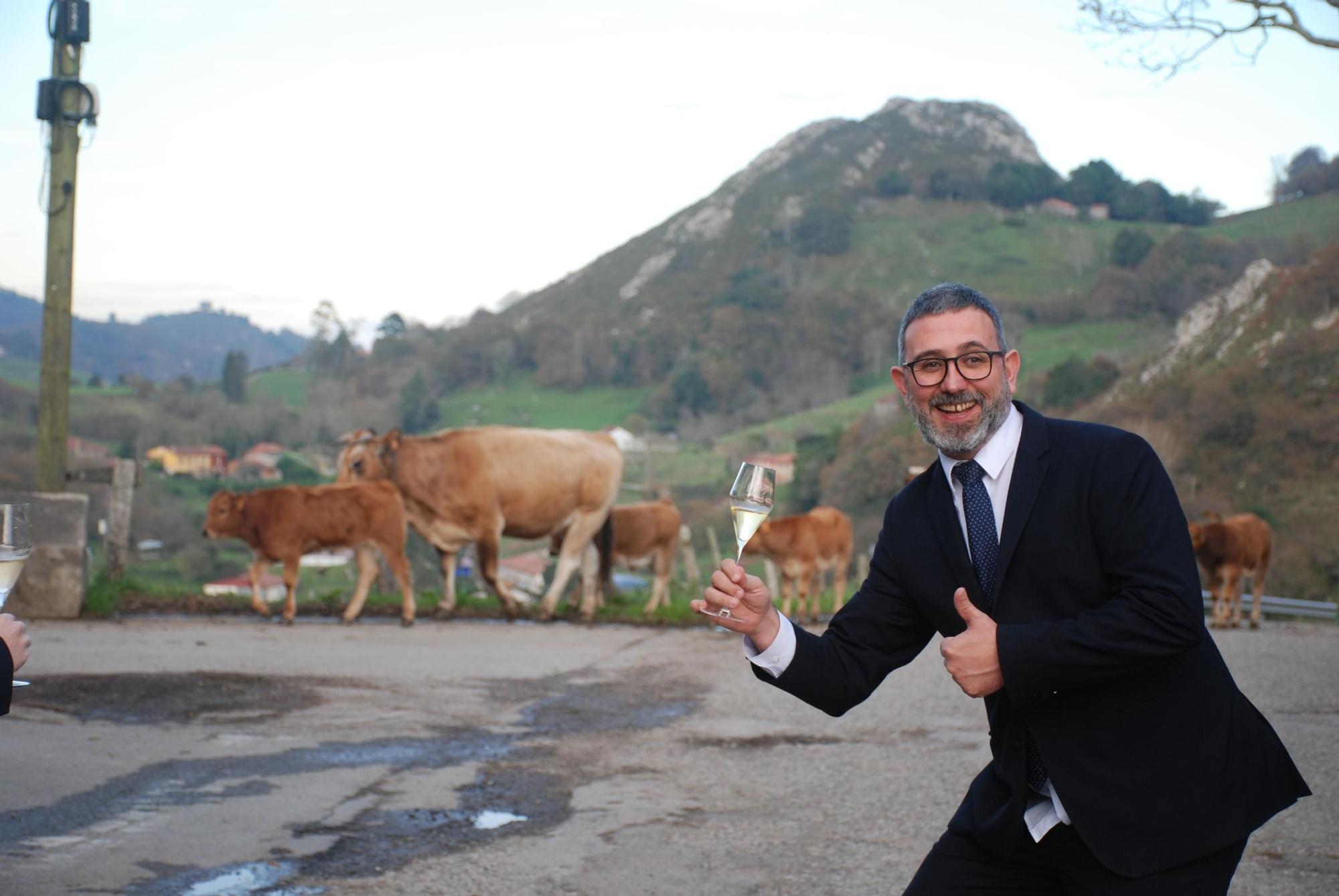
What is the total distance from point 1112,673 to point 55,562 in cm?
1189

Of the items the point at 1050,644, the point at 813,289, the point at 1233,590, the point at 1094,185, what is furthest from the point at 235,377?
the point at 1094,185

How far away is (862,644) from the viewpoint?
3717mm

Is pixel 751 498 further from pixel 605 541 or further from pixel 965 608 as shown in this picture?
pixel 605 541

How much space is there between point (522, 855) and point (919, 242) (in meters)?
140

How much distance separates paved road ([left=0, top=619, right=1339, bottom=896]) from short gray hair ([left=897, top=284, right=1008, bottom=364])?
8.74ft

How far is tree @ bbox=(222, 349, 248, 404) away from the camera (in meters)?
73.7

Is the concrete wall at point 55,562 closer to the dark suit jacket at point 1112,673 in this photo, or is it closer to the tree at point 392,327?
the dark suit jacket at point 1112,673

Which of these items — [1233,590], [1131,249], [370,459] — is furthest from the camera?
[1131,249]

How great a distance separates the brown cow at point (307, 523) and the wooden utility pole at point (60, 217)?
170cm

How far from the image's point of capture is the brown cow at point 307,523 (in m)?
13.4

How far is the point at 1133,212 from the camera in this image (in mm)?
155625

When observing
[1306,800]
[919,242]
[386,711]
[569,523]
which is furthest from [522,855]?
[919,242]

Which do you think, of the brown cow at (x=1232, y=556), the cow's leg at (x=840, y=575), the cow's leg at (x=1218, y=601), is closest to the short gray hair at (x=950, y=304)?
the cow's leg at (x=840, y=575)

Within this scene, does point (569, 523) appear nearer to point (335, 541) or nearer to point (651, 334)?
point (335, 541)
